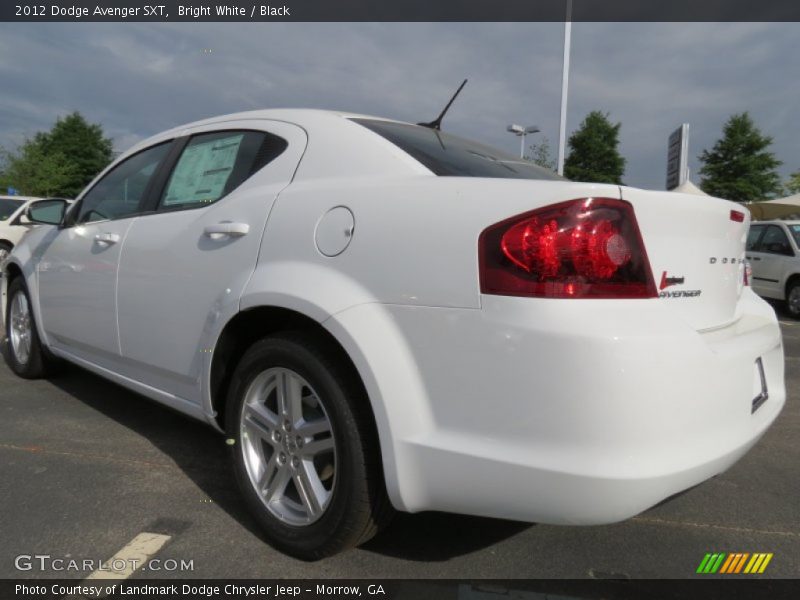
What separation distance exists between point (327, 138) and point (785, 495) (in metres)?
2.50

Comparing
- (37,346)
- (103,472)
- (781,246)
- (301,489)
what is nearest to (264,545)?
(301,489)

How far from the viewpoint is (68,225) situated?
3.72m

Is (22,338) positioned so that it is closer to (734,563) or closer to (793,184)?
(734,563)

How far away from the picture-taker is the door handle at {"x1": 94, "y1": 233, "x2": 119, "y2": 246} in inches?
121

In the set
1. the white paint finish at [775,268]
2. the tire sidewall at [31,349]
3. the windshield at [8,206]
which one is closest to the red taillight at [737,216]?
the tire sidewall at [31,349]

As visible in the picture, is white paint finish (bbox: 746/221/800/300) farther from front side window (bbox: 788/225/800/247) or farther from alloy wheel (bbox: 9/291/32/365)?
alloy wheel (bbox: 9/291/32/365)

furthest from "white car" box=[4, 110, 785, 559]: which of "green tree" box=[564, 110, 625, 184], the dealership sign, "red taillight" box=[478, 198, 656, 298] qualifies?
"green tree" box=[564, 110, 625, 184]

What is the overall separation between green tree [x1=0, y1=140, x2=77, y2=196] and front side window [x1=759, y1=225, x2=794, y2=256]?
44.4m

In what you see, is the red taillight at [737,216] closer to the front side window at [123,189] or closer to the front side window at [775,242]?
the front side window at [123,189]

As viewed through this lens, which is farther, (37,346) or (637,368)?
(37,346)

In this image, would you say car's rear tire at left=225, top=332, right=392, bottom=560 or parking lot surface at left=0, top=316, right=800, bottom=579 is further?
parking lot surface at left=0, top=316, right=800, bottom=579

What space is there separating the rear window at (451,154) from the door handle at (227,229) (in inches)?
23.9

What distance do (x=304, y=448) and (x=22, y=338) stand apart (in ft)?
10.8

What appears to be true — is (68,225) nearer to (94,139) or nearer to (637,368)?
(637,368)
